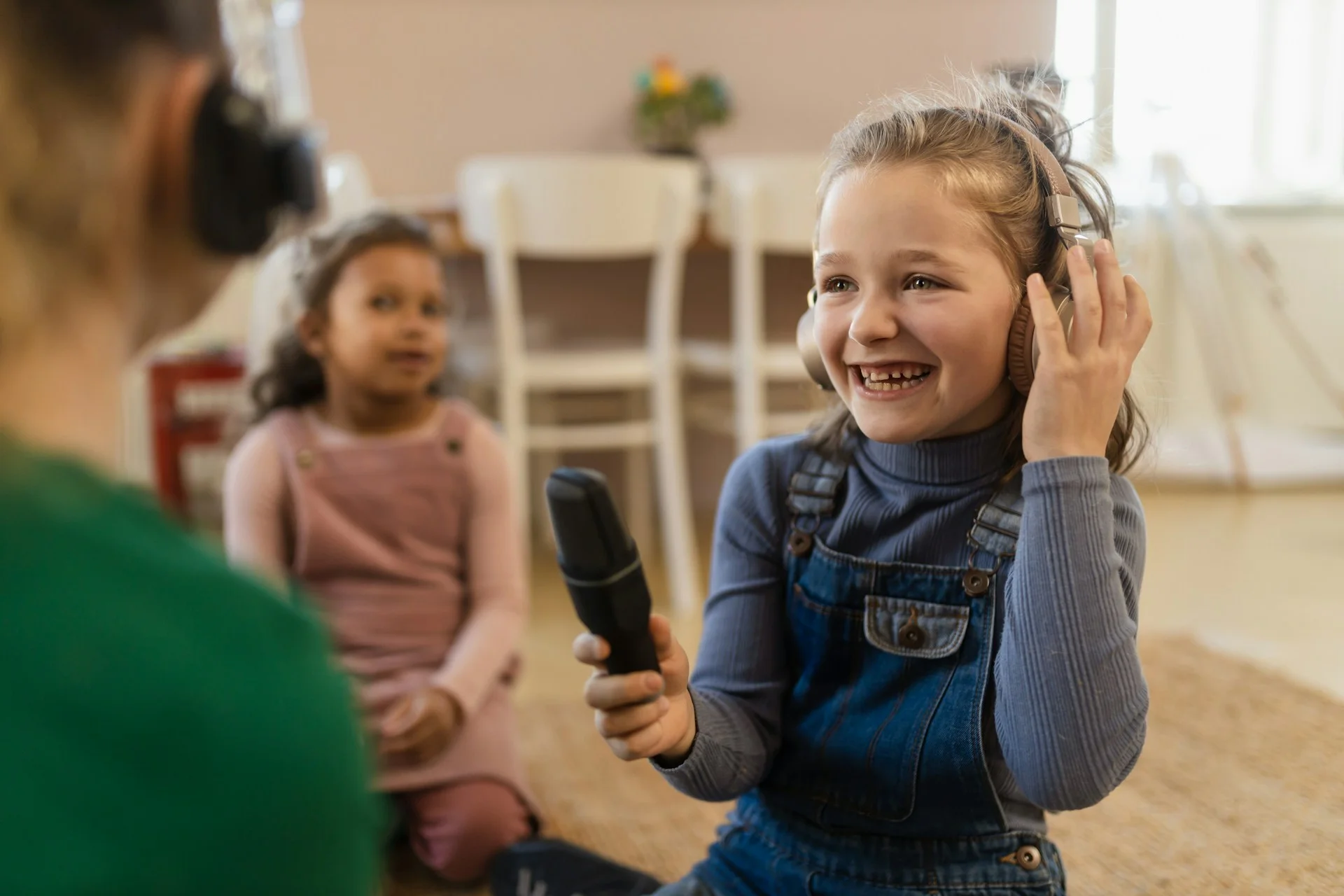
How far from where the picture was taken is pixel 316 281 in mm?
1617

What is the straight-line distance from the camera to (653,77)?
337cm

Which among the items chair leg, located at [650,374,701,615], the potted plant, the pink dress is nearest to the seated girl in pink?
the pink dress

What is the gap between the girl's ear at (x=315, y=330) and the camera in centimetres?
161

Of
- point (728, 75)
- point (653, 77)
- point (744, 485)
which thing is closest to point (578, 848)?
point (744, 485)

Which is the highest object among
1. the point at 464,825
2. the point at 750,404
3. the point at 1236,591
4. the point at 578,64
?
the point at 578,64

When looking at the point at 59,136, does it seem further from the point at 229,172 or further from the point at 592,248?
the point at 592,248

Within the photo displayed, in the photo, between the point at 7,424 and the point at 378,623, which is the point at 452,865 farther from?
the point at 7,424

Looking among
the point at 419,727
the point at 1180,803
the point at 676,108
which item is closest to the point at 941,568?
the point at 419,727

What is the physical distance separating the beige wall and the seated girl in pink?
6.42ft

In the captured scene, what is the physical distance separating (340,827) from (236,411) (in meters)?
1.61

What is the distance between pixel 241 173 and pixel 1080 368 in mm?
528

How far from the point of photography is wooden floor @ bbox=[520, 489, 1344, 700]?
83.3 inches

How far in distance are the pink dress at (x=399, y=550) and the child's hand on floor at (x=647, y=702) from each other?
0.66 meters

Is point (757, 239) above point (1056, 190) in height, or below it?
below
